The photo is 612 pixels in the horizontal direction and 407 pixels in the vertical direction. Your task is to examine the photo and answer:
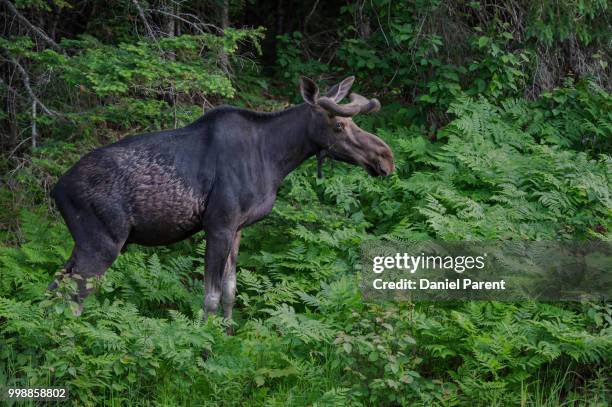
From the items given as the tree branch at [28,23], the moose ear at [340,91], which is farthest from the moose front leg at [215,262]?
the tree branch at [28,23]

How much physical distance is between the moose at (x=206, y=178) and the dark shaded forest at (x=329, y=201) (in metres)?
0.54

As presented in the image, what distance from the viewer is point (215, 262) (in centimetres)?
839

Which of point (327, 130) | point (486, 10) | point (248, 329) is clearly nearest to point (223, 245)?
point (248, 329)

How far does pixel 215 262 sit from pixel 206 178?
87 cm

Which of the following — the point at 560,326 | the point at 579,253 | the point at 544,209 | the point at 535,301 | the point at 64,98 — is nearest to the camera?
the point at 560,326

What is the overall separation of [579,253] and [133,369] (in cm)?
492

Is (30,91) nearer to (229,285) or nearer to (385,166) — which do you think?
(229,285)

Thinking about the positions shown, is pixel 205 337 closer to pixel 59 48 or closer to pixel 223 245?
pixel 223 245

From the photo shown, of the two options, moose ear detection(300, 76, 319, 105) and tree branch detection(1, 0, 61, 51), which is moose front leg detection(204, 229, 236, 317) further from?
tree branch detection(1, 0, 61, 51)

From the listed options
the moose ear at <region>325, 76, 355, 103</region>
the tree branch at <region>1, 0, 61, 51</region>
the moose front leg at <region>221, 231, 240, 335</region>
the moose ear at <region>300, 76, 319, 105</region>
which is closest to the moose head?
the moose ear at <region>300, 76, 319, 105</region>

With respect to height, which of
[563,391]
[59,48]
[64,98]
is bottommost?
[563,391]

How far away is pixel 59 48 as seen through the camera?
10805 mm

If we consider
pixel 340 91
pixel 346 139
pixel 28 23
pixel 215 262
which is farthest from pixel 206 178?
pixel 28 23

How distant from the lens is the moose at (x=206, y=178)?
812cm
